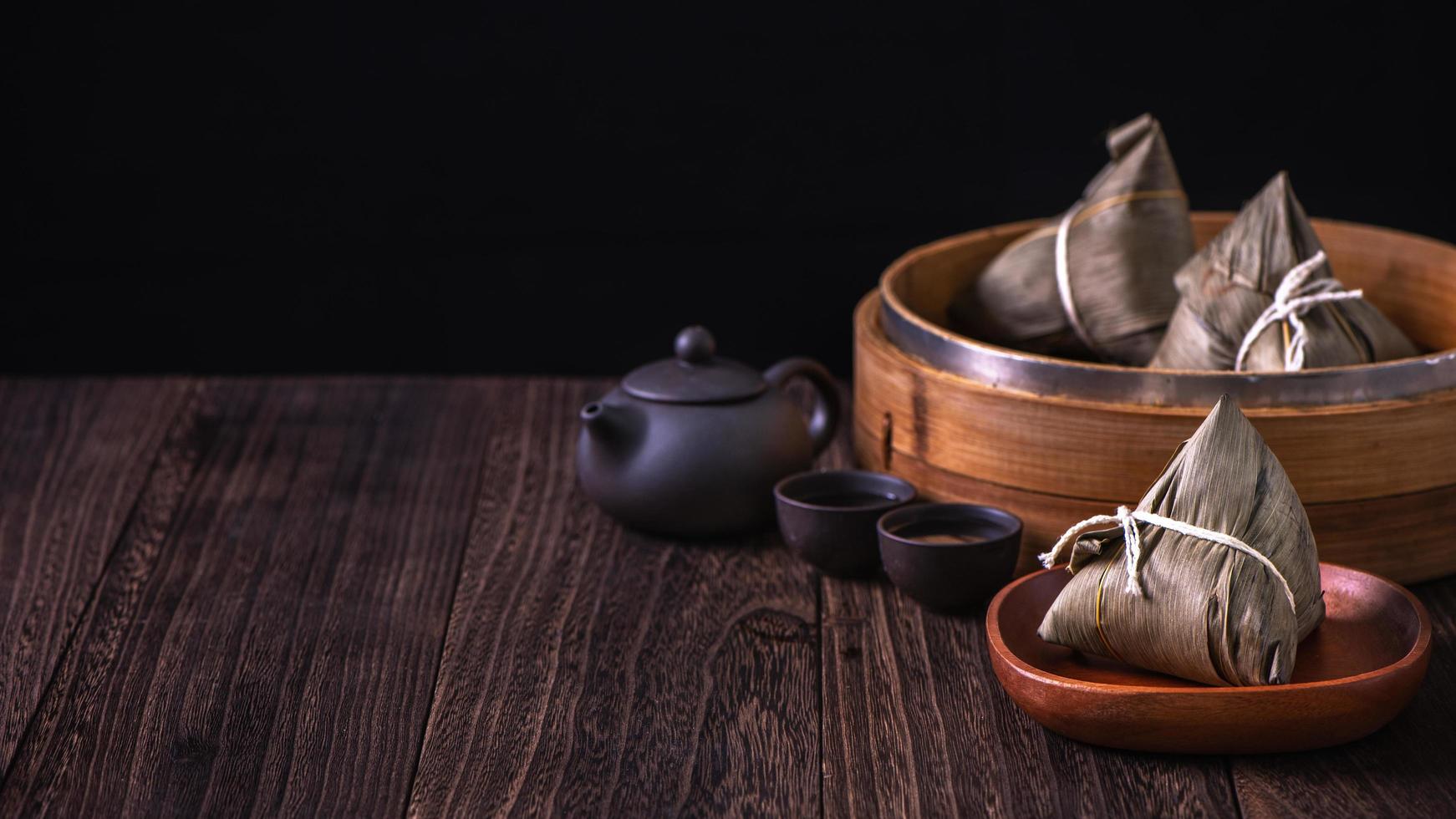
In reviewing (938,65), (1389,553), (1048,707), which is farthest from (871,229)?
(1048,707)

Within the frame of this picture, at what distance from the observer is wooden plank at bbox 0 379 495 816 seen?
1180 millimetres

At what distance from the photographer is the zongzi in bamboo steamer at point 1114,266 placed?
1.66m

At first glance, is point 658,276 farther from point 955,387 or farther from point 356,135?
point 955,387

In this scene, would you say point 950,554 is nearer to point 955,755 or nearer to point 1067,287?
point 955,755

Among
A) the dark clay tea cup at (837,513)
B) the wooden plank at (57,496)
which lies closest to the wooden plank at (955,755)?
the dark clay tea cup at (837,513)

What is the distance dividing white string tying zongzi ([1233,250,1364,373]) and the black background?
64 cm

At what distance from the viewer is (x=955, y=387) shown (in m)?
1.48

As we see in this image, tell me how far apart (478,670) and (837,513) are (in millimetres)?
380

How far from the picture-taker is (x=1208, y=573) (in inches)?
45.6

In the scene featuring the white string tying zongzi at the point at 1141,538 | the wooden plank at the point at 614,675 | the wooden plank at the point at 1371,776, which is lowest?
the wooden plank at the point at 614,675

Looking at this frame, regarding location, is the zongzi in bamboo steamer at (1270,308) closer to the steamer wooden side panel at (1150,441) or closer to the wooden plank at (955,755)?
the steamer wooden side panel at (1150,441)

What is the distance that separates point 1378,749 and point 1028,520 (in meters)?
0.41

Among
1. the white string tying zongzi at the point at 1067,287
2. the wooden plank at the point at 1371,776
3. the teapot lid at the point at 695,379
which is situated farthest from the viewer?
the white string tying zongzi at the point at 1067,287

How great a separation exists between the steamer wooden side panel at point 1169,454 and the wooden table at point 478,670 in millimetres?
102
